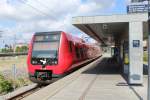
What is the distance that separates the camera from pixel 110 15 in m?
16.3

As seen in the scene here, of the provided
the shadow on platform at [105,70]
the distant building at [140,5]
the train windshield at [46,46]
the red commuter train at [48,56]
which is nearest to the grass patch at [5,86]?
the red commuter train at [48,56]

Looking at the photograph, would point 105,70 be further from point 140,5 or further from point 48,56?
point 140,5

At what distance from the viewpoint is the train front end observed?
58.0 feet

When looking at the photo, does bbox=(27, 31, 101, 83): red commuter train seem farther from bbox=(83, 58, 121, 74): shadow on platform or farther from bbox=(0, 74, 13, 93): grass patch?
bbox=(83, 58, 121, 74): shadow on platform

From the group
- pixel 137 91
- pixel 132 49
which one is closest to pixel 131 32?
pixel 132 49

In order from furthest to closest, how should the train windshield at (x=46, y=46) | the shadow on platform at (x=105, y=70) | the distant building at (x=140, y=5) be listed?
the shadow on platform at (x=105, y=70), the train windshield at (x=46, y=46), the distant building at (x=140, y=5)

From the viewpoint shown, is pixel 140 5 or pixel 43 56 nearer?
pixel 140 5

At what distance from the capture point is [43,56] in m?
18.0

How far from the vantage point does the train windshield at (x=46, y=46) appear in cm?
1800

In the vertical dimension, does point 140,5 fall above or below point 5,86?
above

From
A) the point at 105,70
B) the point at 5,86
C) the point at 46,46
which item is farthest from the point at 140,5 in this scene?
the point at 105,70

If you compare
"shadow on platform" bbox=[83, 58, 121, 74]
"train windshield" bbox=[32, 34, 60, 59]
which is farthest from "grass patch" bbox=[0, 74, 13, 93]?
"shadow on platform" bbox=[83, 58, 121, 74]

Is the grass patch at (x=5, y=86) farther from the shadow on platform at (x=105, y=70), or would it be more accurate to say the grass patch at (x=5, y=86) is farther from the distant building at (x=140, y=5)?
the distant building at (x=140, y=5)

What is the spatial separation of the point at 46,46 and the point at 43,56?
2.38 ft
